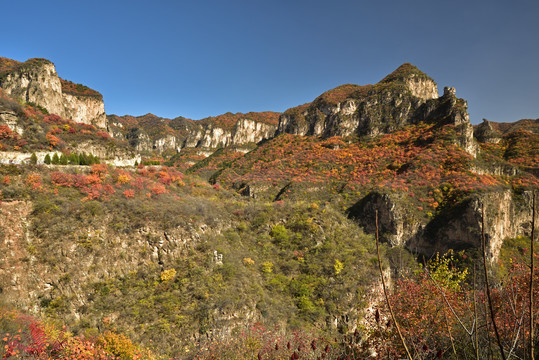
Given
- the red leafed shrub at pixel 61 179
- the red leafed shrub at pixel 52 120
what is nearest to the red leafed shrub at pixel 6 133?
the red leafed shrub at pixel 61 179

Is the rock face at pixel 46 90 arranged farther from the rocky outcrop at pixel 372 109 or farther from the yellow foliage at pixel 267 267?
the rocky outcrop at pixel 372 109

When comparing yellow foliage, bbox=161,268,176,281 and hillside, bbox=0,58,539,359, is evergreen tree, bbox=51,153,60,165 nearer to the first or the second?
hillside, bbox=0,58,539,359

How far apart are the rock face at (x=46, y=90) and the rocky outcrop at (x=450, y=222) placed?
211 feet

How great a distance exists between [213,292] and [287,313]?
253 inches

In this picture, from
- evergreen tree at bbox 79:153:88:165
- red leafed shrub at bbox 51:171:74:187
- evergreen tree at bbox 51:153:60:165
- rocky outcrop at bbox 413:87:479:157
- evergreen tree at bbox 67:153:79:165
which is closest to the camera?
red leafed shrub at bbox 51:171:74:187

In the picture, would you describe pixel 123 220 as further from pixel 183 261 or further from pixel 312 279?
pixel 312 279

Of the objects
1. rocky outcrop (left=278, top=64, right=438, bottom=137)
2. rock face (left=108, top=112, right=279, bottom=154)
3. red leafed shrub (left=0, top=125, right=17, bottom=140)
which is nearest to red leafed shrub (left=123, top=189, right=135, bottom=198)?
red leafed shrub (left=0, top=125, right=17, bottom=140)

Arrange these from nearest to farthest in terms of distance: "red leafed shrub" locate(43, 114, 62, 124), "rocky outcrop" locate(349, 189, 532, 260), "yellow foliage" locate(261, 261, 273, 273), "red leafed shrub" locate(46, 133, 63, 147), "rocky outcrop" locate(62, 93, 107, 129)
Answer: "yellow foliage" locate(261, 261, 273, 273), "red leafed shrub" locate(46, 133, 63, 147), "red leafed shrub" locate(43, 114, 62, 124), "rocky outcrop" locate(349, 189, 532, 260), "rocky outcrop" locate(62, 93, 107, 129)

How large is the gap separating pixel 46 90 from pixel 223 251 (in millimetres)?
52982

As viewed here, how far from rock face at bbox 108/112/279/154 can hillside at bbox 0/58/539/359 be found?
69312 millimetres

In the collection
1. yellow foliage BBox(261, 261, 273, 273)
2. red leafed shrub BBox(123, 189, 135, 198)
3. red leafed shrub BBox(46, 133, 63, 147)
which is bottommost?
yellow foliage BBox(261, 261, 273, 273)

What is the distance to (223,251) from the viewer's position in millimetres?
19516

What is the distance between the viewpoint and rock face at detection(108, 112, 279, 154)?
119444mm

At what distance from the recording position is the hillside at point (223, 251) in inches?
490
